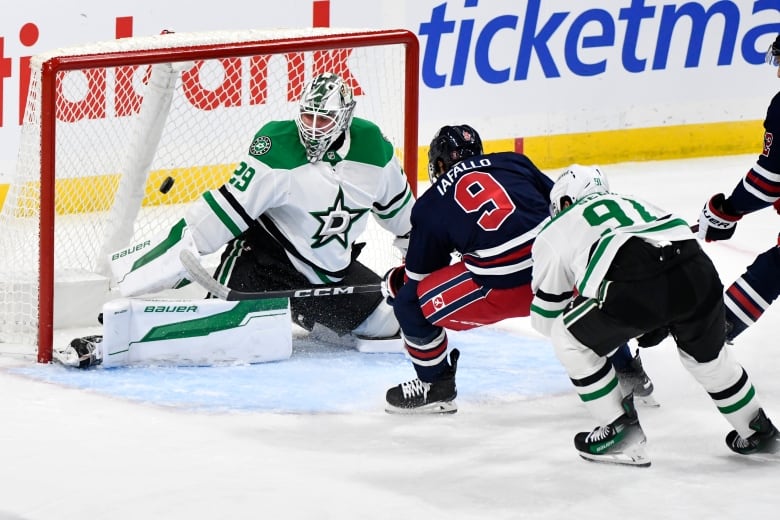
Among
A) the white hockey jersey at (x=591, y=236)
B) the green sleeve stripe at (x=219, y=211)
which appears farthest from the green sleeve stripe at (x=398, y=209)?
the white hockey jersey at (x=591, y=236)

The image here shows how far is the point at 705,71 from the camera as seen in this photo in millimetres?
7348

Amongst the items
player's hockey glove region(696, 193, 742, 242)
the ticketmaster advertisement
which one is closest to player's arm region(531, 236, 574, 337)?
player's hockey glove region(696, 193, 742, 242)

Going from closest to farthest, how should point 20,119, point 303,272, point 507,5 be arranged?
point 303,272 < point 20,119 < point 507,5

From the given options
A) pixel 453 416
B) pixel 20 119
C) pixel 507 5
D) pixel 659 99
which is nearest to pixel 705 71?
pixel 659 99

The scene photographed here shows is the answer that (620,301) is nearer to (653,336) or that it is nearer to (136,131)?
(653,336)

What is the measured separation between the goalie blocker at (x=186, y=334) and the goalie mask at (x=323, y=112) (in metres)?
0.48

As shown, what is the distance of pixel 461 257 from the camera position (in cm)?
402

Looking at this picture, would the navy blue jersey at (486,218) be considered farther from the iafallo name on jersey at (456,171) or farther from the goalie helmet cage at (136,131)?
the goalie helmet cage at (136,131)

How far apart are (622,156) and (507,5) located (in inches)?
39.6

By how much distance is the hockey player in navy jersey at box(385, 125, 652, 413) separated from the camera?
3.86 meters

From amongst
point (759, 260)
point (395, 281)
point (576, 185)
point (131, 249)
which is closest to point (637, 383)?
point (759, 260)

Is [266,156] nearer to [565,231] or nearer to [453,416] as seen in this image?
[453,416]

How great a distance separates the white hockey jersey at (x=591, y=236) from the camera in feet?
11.3

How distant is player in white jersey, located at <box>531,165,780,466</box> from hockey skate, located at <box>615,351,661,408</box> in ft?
1.68
